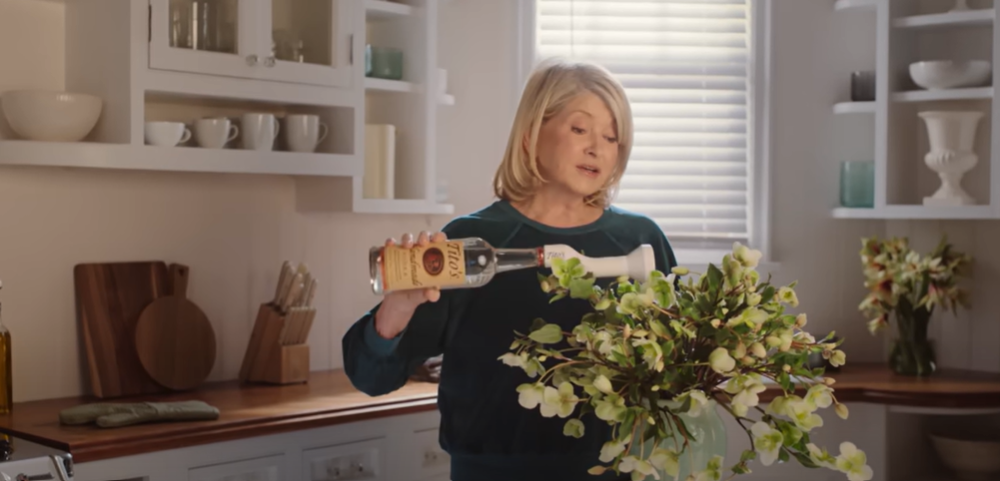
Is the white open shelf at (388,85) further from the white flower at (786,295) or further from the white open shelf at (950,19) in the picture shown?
the white flower at (786,295)

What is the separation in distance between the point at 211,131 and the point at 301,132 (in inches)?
11.1

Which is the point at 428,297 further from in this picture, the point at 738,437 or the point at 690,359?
the point at 738,437

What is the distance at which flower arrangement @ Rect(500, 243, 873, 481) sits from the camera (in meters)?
1.27

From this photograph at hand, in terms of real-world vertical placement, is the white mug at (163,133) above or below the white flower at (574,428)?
above

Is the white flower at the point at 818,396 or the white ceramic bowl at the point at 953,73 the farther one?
the white ceramic bowl at the point at 953,73

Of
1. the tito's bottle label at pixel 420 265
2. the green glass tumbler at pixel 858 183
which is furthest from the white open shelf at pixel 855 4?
the tito's bottle label at pixel 420 265

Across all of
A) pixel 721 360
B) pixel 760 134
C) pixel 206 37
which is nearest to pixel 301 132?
pixel 206 37

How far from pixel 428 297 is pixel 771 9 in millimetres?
2551

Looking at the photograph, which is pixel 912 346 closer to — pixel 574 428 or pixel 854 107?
pixel 854 107

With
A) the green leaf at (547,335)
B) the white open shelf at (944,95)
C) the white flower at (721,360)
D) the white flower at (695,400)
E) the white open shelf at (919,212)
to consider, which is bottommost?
the white flower at (695,400)

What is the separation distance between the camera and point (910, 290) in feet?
12.0

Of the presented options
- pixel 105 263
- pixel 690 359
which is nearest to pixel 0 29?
pixel 105 263

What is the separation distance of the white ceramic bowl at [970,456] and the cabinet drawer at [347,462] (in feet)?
5.86

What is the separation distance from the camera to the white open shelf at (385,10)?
3334 mm
